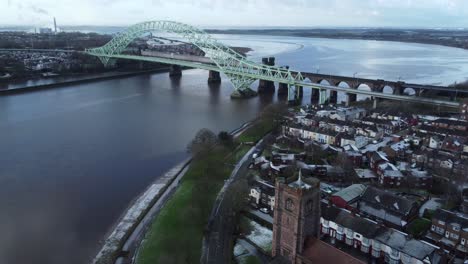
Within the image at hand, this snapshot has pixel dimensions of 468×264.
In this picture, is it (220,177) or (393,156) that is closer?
(220,177)

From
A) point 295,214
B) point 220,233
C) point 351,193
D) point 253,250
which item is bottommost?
point 253,250

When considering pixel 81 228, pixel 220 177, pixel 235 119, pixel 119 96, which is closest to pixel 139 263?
pixel 81 228

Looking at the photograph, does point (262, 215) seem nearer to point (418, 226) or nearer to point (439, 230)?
point (418, 226)

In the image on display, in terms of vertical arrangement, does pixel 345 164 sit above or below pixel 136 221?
above

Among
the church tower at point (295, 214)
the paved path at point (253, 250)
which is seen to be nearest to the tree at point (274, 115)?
the paved path at point (253, 250)

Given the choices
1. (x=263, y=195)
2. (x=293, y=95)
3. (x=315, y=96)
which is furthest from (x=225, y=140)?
(x=315, y=96)

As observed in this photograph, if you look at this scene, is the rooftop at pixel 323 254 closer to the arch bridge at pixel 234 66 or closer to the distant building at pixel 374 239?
the distant building at pixel 374 239

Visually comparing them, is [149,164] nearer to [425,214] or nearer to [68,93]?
[425,214]
